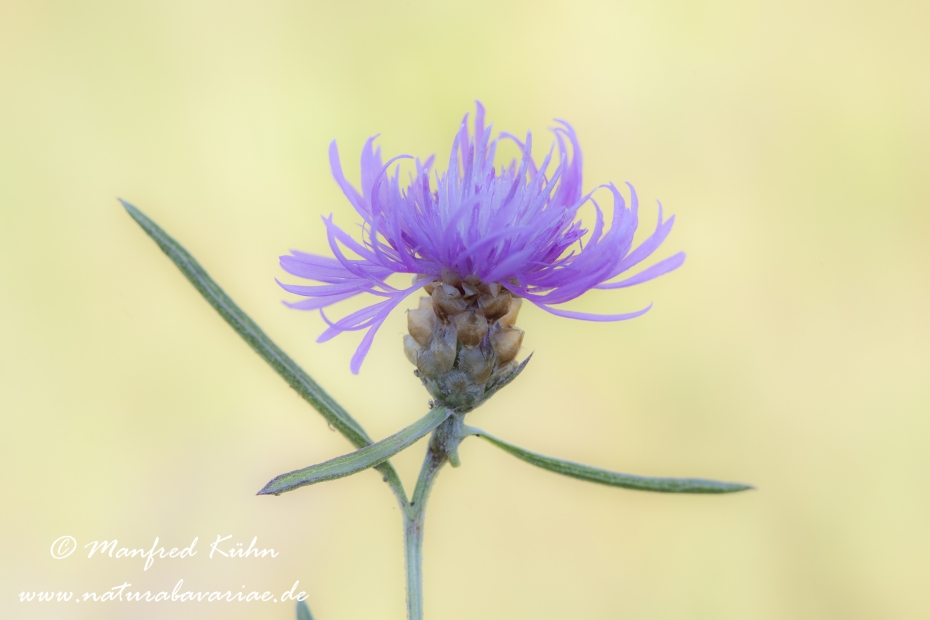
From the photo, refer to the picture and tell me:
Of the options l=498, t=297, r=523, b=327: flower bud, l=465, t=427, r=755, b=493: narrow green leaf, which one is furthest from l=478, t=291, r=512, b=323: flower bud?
l=465, t=427, r=755, b=493: narrow green leaf

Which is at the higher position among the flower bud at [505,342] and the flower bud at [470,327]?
the flower bud at [470,327]

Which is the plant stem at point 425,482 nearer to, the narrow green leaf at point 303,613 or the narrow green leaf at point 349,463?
the narrow green leaf at point 349,463

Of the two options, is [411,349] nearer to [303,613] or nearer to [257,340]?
[257,340]

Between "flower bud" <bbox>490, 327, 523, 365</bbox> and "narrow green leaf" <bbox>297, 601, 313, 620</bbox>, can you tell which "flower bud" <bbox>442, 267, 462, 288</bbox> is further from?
"narrow green leaf" <bbox>297, 601, 313, 620</bbox>

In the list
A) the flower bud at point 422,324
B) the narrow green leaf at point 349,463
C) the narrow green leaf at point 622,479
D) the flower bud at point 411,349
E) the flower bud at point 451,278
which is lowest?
the narrow green leaf at point 622,479

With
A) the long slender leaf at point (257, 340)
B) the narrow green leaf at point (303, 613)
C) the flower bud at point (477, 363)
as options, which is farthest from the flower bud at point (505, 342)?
the narrow green leaf at point (303, 613)

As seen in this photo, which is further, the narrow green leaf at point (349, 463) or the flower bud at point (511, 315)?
the flower bud at point (511, 315)

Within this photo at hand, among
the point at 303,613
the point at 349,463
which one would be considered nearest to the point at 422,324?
the point at 349,463
